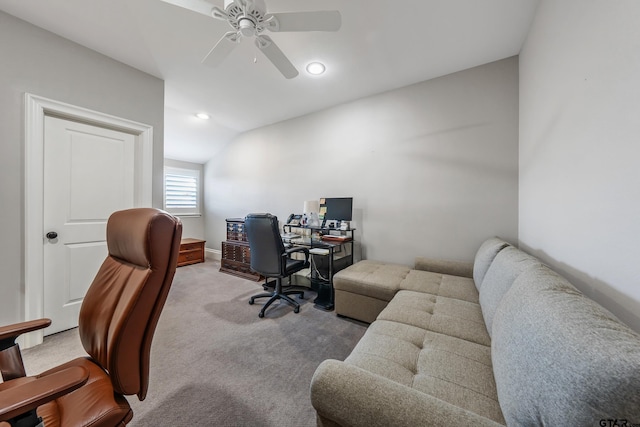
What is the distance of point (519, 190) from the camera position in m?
2.19

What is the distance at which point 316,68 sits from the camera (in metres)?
2.46

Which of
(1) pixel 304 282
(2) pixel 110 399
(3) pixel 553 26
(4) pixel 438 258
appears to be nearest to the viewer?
(2) pixel 110 399

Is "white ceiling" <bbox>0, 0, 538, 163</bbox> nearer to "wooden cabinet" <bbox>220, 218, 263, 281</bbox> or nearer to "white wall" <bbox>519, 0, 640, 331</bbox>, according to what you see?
"white wall" <bbox>519, 0, 640, 331</bbox>

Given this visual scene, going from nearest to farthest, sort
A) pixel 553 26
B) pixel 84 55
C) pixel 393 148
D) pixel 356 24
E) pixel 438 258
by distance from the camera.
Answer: pixel 553 26, pixel 356 24, pixel 84 55, pixel 438 258, pixel 393 148

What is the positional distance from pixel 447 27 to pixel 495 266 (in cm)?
201

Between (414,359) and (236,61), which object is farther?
(236,61)

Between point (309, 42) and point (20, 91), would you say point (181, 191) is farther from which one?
point (309, 42)

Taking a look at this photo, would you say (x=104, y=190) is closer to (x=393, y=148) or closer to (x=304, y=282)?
(x=304, y=282)

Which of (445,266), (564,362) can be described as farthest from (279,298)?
(564,362)

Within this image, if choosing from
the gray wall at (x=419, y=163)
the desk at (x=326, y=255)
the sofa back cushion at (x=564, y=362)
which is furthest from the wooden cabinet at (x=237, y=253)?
the sofa back cushion at (x=564, y=362)

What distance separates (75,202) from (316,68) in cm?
283

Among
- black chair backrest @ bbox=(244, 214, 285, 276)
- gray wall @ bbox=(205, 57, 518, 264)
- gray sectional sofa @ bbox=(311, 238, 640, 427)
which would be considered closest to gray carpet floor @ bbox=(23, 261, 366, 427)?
black chair backrest @ bbox=(244, 214, 285, 276)

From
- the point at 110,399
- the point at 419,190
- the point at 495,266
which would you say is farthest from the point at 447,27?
the point at 110,399

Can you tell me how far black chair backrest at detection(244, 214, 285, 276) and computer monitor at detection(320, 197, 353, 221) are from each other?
97 centimetres
